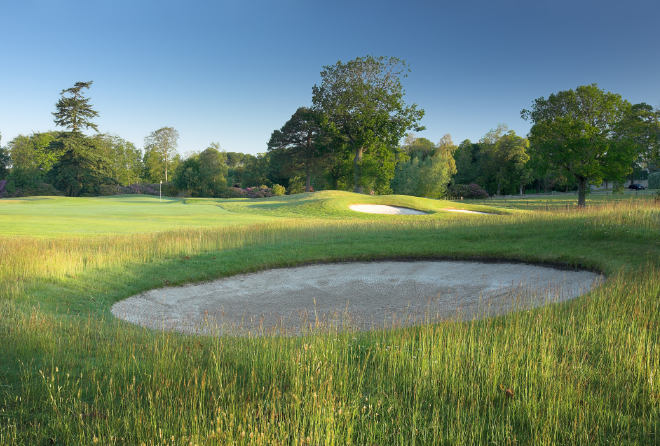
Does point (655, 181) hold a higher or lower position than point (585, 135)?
lower

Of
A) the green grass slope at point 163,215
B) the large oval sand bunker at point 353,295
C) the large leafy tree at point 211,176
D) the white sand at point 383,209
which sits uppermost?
the large leafy tree at point 211,176

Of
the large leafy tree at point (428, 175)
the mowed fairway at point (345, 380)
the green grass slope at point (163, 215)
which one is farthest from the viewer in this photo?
the large leafy tree at point (428, 175)

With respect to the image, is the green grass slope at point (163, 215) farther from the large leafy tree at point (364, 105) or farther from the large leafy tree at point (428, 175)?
the large leafy tree at point (428, 175)

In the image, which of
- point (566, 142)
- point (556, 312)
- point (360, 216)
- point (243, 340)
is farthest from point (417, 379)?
point (566, 142)

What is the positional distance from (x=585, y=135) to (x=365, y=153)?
79.9 ft

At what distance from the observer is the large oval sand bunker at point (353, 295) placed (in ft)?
26.7

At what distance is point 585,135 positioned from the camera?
108 feet

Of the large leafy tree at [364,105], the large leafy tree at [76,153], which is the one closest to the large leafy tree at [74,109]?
the large leafy tree at [76,153]

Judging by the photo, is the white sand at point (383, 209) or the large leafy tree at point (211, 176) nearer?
the white sand at point (383, 209)

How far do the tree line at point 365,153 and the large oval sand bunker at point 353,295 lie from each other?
2763 centimetres

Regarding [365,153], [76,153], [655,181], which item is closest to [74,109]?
[76,153]

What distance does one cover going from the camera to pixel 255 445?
3016mm

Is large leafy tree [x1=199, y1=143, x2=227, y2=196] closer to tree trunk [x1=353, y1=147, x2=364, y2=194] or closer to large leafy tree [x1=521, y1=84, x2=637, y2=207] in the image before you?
tree trunk [x1=353, y1=147, x2=364, y2=194]

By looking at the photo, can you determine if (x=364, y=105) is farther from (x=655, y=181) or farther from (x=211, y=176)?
(x=655, y=181)
